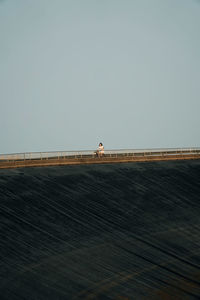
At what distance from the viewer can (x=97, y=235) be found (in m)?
36.6

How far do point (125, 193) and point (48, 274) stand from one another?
66.8ft

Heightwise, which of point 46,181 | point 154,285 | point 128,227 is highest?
point 46,181

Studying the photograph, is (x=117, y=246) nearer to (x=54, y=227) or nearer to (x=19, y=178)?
(x=54, y=227)

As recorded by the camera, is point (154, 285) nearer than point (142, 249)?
Yes

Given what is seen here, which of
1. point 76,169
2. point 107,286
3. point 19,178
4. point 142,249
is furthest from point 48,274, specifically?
point 76,169

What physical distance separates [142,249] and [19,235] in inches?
341

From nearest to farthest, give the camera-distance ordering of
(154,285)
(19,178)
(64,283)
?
1. (64,283)
2. (154,285)
3. (19,178)

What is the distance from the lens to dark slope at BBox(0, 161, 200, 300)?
2903 cm

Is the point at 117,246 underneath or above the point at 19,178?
underneath

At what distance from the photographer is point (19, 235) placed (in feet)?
110

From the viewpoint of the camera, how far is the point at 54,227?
36.3 meters

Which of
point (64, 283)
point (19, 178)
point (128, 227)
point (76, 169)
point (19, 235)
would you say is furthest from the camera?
point (76, 169)

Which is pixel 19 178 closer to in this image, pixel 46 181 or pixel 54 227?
pixel 46 181

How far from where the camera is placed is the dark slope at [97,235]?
95.2ft
